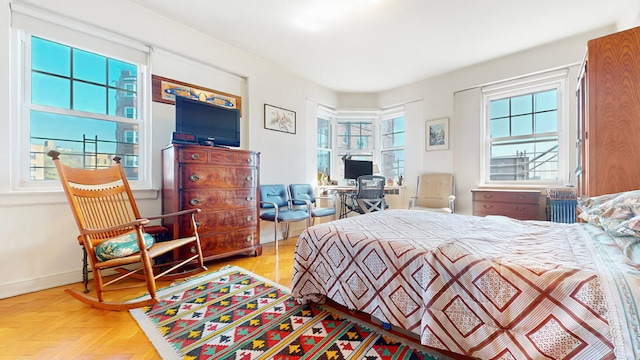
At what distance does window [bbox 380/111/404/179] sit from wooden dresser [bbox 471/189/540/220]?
148cm

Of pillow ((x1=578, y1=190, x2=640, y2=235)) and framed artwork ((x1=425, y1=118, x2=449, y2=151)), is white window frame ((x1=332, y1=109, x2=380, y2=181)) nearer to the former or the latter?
framed artwork ((x1=425, y1=118, x2=449, y2=151))

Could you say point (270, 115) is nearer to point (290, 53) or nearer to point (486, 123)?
point (290, 53)

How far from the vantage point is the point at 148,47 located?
8.67 feet

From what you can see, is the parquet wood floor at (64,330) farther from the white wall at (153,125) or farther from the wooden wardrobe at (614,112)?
the wooden wardrobe at (614,112)

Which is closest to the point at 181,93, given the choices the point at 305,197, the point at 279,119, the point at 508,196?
the point at 279,119

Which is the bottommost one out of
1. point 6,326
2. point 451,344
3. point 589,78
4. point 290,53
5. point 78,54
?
point 6,326

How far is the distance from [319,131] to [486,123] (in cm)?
268

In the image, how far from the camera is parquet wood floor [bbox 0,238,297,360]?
1.29 meters

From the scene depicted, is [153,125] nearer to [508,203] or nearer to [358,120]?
[358,120]

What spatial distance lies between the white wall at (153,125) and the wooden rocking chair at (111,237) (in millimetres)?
329

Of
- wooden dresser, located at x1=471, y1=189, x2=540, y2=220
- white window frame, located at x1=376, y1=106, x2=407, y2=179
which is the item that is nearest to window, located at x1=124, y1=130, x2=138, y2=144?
white window frame, located at x1=376, y1=106, x2=407, y2=179

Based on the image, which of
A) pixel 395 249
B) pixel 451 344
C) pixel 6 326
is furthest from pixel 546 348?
pixel 6 326

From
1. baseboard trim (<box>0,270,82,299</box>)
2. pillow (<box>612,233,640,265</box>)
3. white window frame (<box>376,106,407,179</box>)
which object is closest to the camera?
pillow (<box>612,233,640,265</box>)

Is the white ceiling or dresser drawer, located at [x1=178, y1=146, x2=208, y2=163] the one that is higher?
the white ceiling
